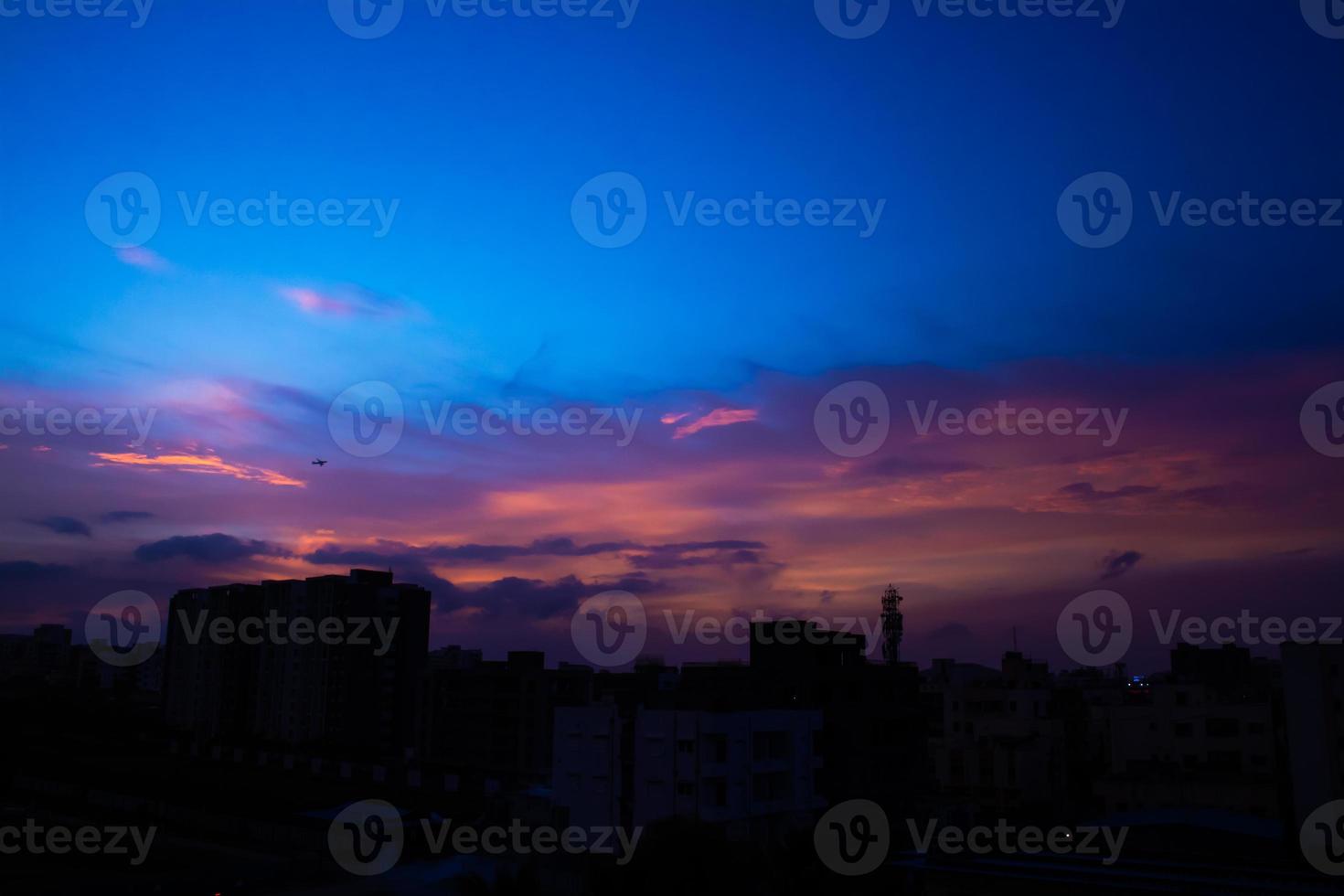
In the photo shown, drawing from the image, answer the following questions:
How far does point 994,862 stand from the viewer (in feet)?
72.0

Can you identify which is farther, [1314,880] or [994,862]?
[994,862]

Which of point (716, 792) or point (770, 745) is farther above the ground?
point (770, 745)

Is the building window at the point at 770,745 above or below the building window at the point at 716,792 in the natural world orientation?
above

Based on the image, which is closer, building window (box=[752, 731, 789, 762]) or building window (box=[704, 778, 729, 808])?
building window (box=[704, 778, 729, 808])

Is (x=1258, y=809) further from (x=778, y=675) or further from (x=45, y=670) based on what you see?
(x=45, y=670)

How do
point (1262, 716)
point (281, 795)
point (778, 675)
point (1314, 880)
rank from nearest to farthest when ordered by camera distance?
point (1314, 880) < point (1262, 716) < point (778, 675) < point (281, 795)

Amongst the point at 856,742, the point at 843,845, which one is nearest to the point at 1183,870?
the point at 843,845

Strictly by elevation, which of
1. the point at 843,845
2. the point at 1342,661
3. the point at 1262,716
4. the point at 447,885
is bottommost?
the point at 447,885

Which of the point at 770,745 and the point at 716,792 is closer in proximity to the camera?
the point at 716,792

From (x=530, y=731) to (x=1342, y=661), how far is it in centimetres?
5632

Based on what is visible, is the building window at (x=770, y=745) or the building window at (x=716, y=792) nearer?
the building window at (x=716, y=792)

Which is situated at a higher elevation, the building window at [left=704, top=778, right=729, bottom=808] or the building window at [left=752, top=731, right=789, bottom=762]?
the building window at [left=752, top=731, right=789, bottom=762]

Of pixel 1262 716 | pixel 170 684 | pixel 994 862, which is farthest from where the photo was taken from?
pixel 170 684

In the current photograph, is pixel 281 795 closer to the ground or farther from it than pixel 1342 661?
closer to the ground
